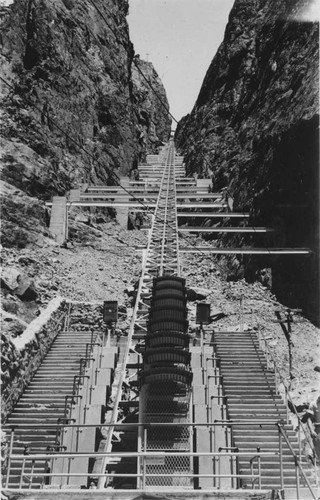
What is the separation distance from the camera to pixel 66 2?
4128 cm

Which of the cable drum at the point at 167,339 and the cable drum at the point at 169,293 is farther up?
the cable drum at the point at 169,293

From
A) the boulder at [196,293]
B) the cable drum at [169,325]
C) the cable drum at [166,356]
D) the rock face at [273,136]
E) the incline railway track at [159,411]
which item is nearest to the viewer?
the incline railway track at [159,411]

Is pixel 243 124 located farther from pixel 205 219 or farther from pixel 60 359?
pixel 60 359

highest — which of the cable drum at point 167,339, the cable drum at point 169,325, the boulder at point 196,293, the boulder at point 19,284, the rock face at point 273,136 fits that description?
the rock face at point 273,136

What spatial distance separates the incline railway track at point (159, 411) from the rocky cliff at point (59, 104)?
12.6 m

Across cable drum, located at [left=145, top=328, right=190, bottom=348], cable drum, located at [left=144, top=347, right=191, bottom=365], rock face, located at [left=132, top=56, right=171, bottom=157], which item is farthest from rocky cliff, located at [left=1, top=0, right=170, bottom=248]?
rock face, located at [left=132, top=56, right=171, bottom=157]

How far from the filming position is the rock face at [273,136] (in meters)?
25.1

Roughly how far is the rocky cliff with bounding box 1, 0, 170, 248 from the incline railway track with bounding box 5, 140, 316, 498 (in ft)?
41.2

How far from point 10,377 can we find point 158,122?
67504mm

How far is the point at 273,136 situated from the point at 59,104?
13269 mm

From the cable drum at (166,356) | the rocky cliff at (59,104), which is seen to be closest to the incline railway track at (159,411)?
the cable drum at (166,356)

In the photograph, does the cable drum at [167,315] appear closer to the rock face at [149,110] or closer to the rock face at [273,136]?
the rock face at [273,136]

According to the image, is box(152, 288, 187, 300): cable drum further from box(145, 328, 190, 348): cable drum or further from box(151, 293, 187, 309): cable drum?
box(145, 328, 190, 348): cable drum

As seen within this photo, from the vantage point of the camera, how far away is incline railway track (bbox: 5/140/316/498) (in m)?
12.1
